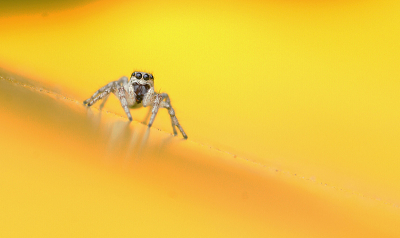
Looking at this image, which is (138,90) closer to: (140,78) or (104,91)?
(140,78)

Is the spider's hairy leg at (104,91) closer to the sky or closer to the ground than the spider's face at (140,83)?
closer to the ground

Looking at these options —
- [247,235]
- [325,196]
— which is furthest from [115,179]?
[325,196]

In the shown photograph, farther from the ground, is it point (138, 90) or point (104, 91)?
point (138, 90)

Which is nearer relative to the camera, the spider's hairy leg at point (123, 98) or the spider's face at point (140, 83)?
the spider's hairy leg at point (123, 98)

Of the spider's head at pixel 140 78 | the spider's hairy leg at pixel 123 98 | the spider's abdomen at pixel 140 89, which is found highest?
the spider's head at pixel 140 78

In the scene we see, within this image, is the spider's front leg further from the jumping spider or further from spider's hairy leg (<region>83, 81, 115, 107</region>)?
spider's hairy leg (<region>83, 81, 115, 107</region>)

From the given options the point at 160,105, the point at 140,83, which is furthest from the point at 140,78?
the point at 160,105

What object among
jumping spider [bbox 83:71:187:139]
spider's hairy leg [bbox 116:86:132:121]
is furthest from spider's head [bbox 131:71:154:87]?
spider's hairy leg [bbox 116:86:132:121]

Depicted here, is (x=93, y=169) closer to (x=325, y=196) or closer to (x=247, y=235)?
(x=247, y=235)

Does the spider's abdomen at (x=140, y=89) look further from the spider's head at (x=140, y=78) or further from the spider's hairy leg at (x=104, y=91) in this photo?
the spider's hairy leg at (x=104, y=91)

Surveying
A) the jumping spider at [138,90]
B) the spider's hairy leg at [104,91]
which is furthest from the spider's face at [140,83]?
the spider's hairy leg at [104,91]

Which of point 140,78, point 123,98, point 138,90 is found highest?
point 140,78
